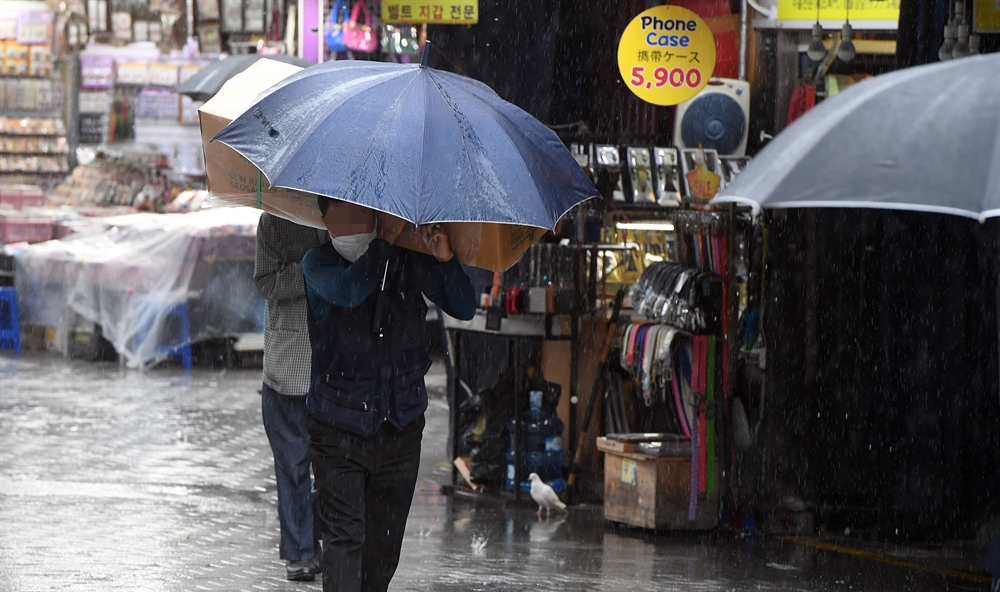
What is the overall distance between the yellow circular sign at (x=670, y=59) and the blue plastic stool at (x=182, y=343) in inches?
297

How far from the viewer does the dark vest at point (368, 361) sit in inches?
187

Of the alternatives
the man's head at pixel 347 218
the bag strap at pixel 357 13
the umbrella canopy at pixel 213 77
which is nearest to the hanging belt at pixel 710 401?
the man's head at pixel 347 218

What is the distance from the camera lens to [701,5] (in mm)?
11344

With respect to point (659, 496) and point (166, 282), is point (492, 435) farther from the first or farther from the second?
point (166, 282)

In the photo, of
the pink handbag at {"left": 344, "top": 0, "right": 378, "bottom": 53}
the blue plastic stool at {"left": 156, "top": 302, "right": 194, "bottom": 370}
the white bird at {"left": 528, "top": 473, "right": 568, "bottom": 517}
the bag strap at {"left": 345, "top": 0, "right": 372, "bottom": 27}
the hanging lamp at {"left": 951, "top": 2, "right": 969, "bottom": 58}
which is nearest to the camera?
the hanging lamp at {"left": 951, "top": 2, "right": 969, "bottom": 58}

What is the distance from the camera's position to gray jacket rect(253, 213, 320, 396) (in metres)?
6.38

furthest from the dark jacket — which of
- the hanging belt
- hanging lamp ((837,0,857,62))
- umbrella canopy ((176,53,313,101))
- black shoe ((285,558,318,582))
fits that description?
umbrella canopy ((176,53,313,101))

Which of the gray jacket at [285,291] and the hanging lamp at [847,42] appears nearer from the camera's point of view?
the gray jacket at [285,291]

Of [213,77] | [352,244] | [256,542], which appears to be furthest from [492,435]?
[213,77]

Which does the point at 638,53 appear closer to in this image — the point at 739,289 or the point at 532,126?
the point at 739,289

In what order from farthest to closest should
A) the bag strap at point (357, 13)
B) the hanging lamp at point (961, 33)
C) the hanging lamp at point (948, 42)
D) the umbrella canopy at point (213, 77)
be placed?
the bag strap at point (357, 13) → the umbrella canopy at point (213, 77) → the hanging lamp at point (948, 42) → the hanging lamp at point (961, 33)

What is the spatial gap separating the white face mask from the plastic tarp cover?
429 inches

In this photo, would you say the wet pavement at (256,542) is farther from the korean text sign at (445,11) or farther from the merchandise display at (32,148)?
the merchandise display at (32,148)

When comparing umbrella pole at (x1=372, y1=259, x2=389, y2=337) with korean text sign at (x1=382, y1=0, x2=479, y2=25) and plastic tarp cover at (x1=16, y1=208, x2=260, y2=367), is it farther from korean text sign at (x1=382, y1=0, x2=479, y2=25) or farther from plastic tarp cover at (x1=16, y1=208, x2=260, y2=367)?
plastic tarp cover at (x1=16, y1=208, x2=260, y2=367)
